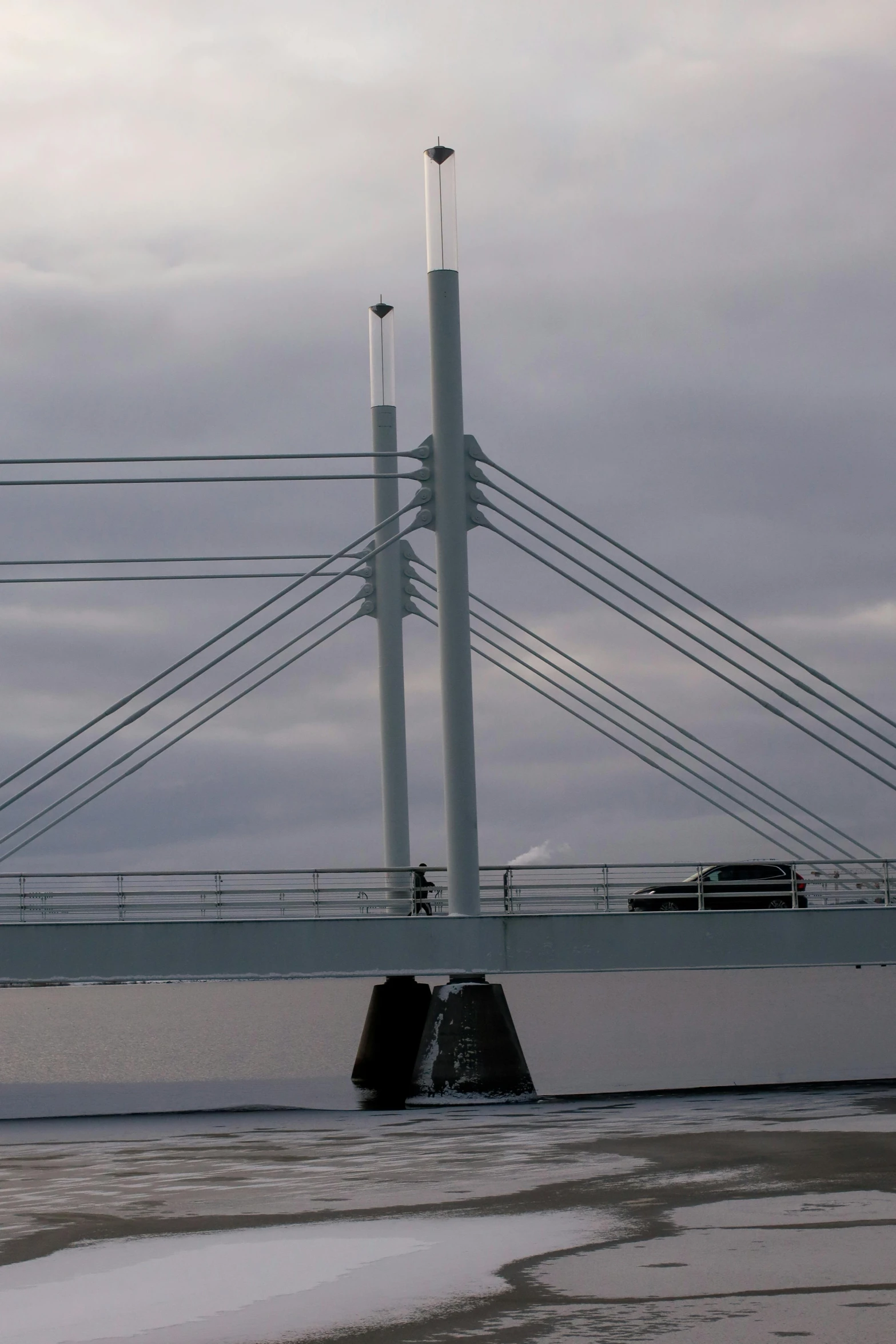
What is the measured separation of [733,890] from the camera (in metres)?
40.9

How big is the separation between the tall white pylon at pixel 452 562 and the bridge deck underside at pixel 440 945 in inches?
34.6

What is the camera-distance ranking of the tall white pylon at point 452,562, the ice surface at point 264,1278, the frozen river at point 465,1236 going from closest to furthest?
the frozen river at point 465,1236, the ice surface at point 264,1278, the tall white pylon at point 452,562

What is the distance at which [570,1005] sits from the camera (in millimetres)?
116500

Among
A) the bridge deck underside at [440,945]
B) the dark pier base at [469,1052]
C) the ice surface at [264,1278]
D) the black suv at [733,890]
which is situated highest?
the black suv at [733,890]

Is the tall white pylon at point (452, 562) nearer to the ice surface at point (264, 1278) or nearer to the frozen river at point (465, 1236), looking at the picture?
the frozen river at point (465, 1236)

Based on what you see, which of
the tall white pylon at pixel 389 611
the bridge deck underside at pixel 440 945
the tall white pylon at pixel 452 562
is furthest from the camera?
the tall white pylon at pixel 389 611

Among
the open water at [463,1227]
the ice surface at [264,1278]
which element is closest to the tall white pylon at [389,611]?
the open water at [463,1227]

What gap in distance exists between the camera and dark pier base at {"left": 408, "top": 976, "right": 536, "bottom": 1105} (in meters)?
27.6

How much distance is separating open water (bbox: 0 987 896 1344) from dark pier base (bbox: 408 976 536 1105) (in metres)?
0.49

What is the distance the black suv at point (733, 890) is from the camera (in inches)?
1178

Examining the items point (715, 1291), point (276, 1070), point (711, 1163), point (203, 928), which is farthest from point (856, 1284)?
point (276, 1070)

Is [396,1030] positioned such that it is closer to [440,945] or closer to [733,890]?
[440,945]

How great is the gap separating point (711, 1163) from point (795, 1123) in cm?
512

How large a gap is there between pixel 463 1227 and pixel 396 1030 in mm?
21062
